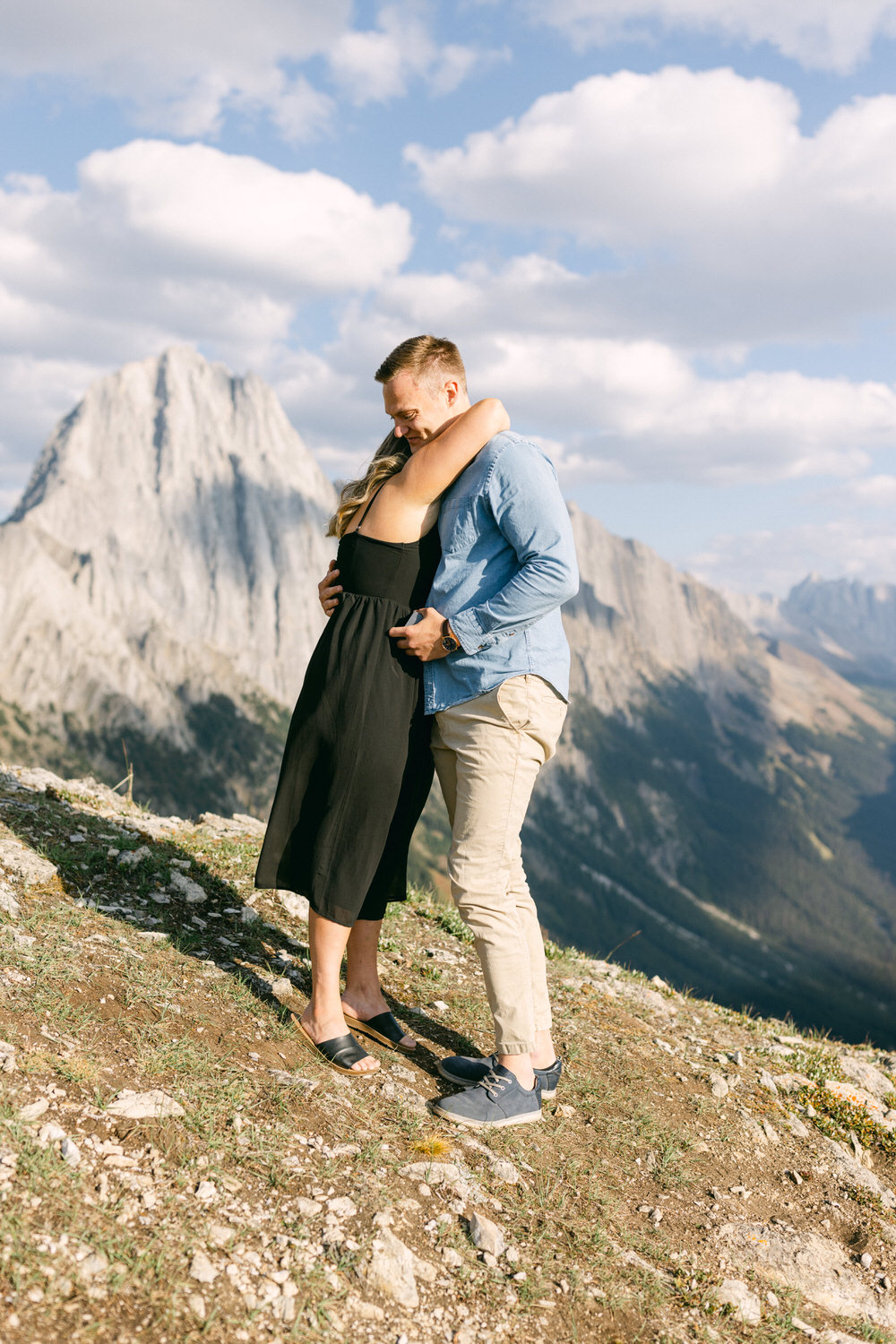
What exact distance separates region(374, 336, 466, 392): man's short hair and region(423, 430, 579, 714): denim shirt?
70cm

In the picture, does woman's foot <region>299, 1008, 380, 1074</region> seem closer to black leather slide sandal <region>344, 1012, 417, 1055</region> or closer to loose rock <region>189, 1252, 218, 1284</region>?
black leather slide sandal <region>344, 1012, 417, 1055</region>

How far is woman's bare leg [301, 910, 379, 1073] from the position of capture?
6.09 meters

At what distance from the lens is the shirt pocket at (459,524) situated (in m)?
5.73

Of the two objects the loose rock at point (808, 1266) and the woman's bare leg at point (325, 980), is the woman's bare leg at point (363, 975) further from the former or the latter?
the loose rock at point (808, 1266)

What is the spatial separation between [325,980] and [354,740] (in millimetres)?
1742

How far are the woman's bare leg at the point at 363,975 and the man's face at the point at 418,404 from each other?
3.85 meters

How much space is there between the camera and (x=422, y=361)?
5891 mm

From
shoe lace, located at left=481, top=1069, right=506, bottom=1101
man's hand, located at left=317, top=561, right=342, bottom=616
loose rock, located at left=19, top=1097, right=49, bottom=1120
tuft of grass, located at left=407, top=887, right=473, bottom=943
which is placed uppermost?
man's hand, located at left=317, top=561, right=342, bottom=616

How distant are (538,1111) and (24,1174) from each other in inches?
133

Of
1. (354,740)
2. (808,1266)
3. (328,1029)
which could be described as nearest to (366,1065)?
(328,1029)

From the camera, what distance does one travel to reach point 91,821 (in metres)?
9.64

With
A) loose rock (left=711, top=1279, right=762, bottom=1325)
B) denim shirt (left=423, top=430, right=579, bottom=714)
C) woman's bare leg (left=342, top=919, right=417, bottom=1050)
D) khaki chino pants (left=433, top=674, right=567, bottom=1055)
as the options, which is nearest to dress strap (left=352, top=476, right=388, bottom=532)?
denim shirt (left=423, top=430, right=579, bottom=714)

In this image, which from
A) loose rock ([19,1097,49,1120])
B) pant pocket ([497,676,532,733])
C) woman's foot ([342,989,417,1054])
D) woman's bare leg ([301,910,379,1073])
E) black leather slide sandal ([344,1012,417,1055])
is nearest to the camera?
loose rock ([19,1097,49,1120])

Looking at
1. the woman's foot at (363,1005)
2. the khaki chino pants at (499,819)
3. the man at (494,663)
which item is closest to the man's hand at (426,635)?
the man at (494,663)
